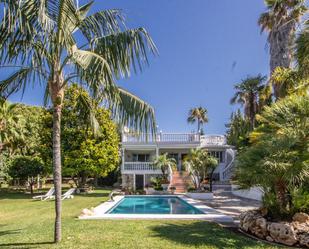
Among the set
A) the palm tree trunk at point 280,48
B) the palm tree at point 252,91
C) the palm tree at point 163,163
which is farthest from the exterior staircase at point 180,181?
the palm tree trunk at point 280,48

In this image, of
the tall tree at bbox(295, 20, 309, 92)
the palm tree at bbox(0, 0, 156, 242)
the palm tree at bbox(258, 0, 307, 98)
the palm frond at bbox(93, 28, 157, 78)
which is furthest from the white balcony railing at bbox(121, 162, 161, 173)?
the palm frond at bbox(93, 28, 157, 78)

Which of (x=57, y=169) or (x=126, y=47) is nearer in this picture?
(x=126, y=47)

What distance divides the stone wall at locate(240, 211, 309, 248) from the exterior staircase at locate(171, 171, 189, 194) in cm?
1583

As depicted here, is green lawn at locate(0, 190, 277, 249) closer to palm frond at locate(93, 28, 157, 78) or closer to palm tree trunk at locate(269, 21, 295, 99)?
palm frond at locate(93, 28, 157, 78)

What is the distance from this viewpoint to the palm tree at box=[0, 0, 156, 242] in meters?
5.70

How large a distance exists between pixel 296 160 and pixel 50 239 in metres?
7.01

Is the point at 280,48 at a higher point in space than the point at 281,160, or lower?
higher

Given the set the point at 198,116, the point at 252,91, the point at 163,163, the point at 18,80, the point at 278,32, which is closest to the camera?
the point at 18,80

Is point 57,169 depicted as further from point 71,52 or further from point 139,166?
point 139,166

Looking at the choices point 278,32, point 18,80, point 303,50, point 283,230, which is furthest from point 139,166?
point 303,50

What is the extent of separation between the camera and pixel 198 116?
50.3 meters

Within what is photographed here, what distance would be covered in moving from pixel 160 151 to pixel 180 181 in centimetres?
587

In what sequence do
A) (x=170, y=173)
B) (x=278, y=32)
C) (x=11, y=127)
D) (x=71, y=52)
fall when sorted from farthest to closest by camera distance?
(x=170, y=173) → (x=11, y=127) → (x=278, y=32) → (x=71, y=52)

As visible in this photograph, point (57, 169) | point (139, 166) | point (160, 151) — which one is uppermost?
point (160, 151)
